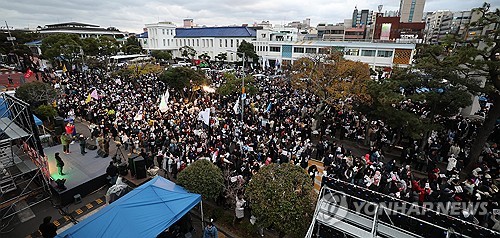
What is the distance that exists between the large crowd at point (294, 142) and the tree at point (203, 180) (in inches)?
45.3

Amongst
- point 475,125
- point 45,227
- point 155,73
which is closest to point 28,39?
point 155,73

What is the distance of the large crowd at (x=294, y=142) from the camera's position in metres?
10.1

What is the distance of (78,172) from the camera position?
11.4 m

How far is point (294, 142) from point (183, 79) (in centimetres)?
1459

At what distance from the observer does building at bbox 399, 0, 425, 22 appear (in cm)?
8619

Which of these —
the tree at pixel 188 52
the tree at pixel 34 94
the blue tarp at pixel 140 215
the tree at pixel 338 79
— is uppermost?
the tree at pixel 188 52

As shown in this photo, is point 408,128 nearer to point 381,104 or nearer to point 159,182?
point 381,104

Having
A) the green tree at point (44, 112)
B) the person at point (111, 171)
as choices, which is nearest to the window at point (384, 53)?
the person at point (111, 171)

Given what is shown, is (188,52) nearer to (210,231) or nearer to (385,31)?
(385,31)

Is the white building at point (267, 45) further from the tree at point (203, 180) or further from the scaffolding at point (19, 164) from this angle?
the scaffolding at point (19, 164)

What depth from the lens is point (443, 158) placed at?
13969 mm

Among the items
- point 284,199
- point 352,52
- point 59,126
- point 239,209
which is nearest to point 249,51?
point 352,52

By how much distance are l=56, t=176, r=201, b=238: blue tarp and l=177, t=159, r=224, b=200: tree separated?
0.46 meters

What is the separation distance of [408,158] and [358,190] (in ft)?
26.6
